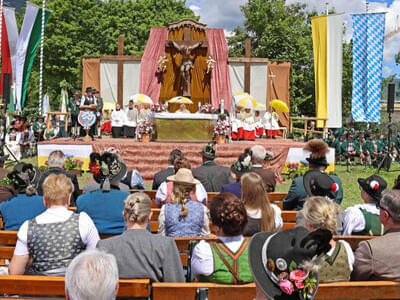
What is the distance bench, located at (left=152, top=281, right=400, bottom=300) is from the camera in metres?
2.49

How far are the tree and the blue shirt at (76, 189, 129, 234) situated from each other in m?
26.8

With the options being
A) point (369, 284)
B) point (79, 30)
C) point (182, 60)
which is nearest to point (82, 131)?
point (182, 60)

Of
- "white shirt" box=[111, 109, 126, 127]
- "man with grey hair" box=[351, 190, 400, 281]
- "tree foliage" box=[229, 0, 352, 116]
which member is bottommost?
"man with grey hair" box=[351, 190, 400, 281]

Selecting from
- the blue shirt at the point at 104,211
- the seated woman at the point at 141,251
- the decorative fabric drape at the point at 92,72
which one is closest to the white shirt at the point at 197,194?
the blue shirt at the point at 104,211

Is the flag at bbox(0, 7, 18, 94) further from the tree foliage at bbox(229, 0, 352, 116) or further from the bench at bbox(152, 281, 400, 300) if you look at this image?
the tree foliage at bbox(229, 0, 352, 116)

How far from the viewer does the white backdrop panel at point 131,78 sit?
62.0 feet

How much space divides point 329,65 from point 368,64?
5.50ft

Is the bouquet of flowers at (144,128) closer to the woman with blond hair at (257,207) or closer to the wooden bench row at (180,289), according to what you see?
the woman with blond hair at (257,207)

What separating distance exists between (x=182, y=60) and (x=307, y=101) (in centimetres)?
1503

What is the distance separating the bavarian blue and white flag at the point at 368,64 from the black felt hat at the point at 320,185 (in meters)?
11.0

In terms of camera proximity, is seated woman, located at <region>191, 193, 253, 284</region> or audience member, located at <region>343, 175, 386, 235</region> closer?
seated woman, located at <region>191, 193, 253, 284</region>

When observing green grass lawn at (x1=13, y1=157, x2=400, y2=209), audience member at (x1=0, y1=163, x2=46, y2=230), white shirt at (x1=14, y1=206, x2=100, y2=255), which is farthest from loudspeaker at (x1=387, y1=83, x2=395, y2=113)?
white shirt at (x1=14, y1=206, x2=100, y2=255)

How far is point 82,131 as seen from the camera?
14086mm

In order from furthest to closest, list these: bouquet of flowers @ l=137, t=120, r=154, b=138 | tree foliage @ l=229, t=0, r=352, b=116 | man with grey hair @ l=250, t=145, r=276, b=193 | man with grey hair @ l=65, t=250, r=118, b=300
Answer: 1. tree foliage @ l=229, t=0, r=352, b=116
2. bouquet of flowers @ l=137, t=120, r=154, b=138
3. man with grey hair @ l=250, t=145, r=276, b=193
4. man with grey hair @ l=65, t=250, r=118, b=300
